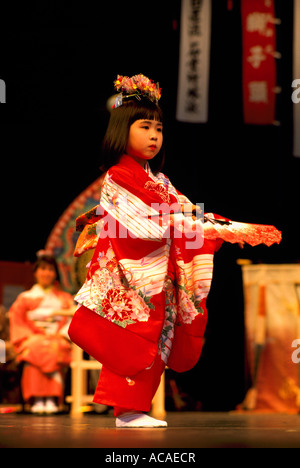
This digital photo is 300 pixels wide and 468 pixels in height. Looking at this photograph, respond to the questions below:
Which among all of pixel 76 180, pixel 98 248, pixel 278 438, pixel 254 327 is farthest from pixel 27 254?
pixel 278 438

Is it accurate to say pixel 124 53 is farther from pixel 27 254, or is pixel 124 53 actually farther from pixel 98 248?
pixel 98 248

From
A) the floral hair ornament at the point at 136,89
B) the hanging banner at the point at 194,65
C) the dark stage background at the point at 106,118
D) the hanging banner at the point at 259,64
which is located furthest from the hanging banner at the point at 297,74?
the floral hair ornament at the point at 136,89

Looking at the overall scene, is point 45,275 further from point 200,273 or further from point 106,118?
point 106,118

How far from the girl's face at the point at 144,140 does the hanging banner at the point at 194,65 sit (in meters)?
3.36

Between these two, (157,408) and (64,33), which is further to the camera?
(64,33)

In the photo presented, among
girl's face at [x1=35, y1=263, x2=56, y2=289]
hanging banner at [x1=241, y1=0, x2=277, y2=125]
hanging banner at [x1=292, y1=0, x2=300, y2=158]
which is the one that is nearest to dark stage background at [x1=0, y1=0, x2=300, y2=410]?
hanging banner at [x1=241, y1=0, x2=277, y2=125]

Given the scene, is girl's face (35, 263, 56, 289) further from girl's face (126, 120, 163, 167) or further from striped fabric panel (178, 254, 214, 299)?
striped fabric panel (178, 254, 214, 299)

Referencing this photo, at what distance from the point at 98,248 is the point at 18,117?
15.4 feet

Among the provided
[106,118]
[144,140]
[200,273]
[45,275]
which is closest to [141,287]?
[200,273]

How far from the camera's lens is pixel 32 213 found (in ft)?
25.5

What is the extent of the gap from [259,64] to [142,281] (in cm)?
407

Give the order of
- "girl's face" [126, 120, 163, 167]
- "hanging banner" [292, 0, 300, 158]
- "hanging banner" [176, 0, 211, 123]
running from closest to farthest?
"girl's face" [126, 120, 163, 167], "hanging banner" [292, 0, 300, 158], "hanging banner" [176, 0, 211, 123]

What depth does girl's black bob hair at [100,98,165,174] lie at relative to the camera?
309 cm

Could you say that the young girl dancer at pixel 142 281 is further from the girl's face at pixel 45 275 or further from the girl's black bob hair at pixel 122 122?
the girl's face at pixel 45 275
